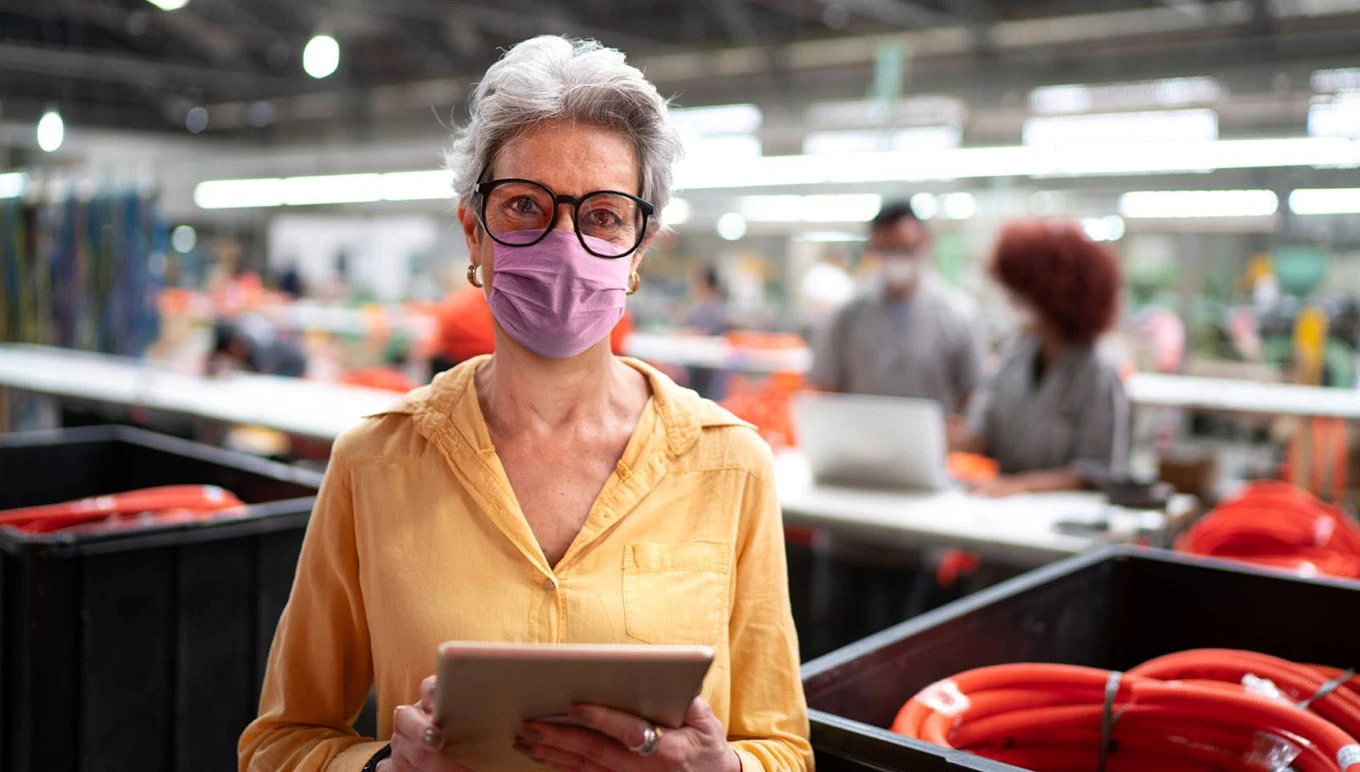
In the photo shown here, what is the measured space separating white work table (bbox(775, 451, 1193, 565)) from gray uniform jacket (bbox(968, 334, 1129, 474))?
0.70 feet

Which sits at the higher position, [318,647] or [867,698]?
[318,647]

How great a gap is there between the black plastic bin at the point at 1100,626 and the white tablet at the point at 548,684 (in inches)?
26.2

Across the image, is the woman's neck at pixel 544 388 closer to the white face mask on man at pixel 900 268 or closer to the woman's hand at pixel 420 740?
the woman's hand at pixel 420 740

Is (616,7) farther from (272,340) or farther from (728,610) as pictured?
(728,610)

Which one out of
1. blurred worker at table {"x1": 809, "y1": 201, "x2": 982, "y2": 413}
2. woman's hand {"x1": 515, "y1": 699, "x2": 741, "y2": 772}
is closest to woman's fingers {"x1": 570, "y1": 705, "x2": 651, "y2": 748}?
woman's hand {"x1": 515, "y1": 699, "x2": 741, "y2": 772}

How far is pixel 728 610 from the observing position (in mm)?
1539

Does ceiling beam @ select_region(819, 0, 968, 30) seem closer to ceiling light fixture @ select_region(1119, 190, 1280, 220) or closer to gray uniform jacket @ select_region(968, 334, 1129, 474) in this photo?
ceiling light fixture @ select_region(1119, 190, 1280, 220)

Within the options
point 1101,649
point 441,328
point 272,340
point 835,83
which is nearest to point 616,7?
point 835,83

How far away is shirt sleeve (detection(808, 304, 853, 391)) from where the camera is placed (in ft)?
16.6


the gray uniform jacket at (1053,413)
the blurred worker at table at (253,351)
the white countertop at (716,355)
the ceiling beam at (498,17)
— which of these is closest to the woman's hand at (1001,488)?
the gray uniform jacket at (1053,413)

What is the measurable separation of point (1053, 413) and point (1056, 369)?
17cm

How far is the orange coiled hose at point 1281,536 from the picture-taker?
288 centimetres

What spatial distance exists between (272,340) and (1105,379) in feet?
21.8

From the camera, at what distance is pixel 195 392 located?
6570mm
